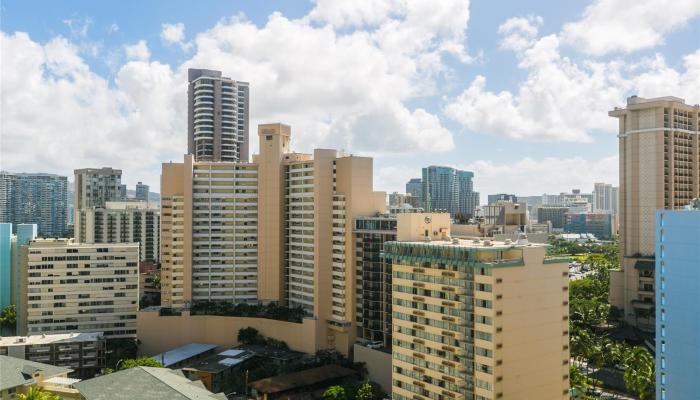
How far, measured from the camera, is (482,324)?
43.5 meters

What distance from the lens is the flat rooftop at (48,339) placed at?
7206 centimetres

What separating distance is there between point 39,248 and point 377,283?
4915 cm

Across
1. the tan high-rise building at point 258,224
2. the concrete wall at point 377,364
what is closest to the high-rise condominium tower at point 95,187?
the tan high-rise building at point 258,224

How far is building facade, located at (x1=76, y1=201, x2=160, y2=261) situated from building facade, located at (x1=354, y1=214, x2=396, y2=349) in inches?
2594

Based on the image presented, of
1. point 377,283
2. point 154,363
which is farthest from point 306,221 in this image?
point 154,363

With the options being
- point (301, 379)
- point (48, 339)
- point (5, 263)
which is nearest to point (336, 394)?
point (301, 379)

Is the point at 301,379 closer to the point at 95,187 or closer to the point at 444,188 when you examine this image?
the point at 95,187

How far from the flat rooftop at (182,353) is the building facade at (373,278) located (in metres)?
21.0

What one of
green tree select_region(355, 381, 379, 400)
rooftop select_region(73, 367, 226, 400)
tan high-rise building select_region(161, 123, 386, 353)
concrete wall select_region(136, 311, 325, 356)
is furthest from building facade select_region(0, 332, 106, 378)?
green tree select_region(355, 381, 379, 400)

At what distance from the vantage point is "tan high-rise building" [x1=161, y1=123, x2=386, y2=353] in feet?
253

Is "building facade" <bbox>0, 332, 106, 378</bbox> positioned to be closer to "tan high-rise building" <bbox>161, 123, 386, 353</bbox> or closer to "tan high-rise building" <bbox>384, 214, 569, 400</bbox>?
"tan high-rise building" <bbox>161, 123, 386, 353</bbox>

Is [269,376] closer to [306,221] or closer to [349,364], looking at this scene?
[349,364]

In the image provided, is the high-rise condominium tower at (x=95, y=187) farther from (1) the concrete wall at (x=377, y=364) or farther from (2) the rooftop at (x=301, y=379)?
(1) the concrete wall at (x=377, y=364)

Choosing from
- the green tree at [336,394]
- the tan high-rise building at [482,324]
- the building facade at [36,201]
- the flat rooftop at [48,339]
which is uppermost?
the building facade at [36,201]
